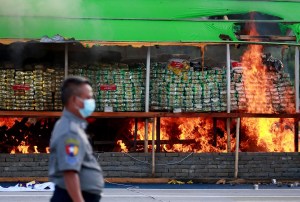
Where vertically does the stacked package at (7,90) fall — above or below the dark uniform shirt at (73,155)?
above

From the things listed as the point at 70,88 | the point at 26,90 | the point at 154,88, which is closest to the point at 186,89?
the point at 154,88

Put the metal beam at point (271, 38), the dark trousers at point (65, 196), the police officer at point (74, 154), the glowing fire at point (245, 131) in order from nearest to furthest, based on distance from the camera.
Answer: the police officer at point (74, 154)
the dark trousers at point (65, 196)
the metal beam at point (271, 38)
the glowing fire at point (245, 131)

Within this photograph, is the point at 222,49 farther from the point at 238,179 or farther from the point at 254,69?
the point at 238,179

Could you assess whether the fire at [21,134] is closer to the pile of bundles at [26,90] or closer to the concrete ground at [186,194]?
the pile of bundles at [26,90]

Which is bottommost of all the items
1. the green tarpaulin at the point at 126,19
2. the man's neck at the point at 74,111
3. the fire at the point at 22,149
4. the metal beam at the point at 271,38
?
the fire at the point at 22,149

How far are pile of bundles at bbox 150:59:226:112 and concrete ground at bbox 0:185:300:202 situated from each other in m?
1.77

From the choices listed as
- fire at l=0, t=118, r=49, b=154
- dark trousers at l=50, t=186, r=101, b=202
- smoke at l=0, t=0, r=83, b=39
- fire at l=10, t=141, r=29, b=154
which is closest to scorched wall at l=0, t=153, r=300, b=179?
fire at l=10, t=141, r=29, b=154

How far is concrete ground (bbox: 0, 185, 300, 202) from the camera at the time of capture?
1080 centimetres

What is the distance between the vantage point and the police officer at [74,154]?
4781 mm

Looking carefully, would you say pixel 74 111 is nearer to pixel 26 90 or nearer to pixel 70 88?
pixel 70 88

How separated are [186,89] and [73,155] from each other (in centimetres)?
903

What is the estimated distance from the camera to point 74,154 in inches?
189

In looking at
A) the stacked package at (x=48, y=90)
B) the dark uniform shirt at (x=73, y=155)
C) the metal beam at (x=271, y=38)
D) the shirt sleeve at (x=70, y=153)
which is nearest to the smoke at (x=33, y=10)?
the stacked package at (x=48, y=90)

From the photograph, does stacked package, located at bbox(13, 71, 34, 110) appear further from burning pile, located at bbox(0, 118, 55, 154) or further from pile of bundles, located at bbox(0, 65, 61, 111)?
burning pile, located at bbox(0, 118, 55, 154)
